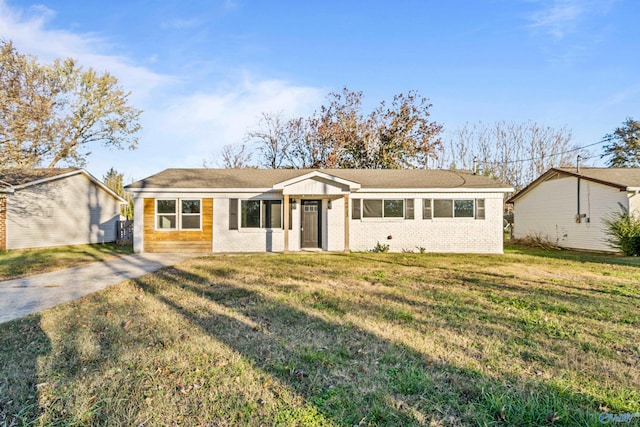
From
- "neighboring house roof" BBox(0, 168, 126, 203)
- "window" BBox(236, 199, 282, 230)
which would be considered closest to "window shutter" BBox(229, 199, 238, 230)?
"window" BBox(236, 199, 282, 230)

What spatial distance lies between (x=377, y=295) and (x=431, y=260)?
5836 millimetres

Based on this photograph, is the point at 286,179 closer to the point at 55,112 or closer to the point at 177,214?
the point at 177,214

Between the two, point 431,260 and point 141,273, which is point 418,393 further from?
point 431,260

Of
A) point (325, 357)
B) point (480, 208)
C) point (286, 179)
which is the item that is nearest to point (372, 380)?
point (325, 357)

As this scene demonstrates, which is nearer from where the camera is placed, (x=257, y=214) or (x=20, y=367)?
(x=20, y=367)

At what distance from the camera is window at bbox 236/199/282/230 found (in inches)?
544

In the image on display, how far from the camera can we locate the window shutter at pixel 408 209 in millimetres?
14070

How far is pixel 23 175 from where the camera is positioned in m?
16.7

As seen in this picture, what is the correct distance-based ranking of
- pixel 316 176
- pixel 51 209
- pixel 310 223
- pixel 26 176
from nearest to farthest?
pixel 316 176 < pixel 310 223 < pixel 26 176 < pixel 51 209

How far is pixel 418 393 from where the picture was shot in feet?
9.17

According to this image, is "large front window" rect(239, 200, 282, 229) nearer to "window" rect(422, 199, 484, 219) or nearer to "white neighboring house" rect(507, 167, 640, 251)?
"window" rect(422, 199, 484, 219)

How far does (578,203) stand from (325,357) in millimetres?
17918

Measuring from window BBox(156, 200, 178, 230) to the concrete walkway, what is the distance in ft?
8.29

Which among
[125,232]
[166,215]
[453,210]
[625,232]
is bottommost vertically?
[125,232]
